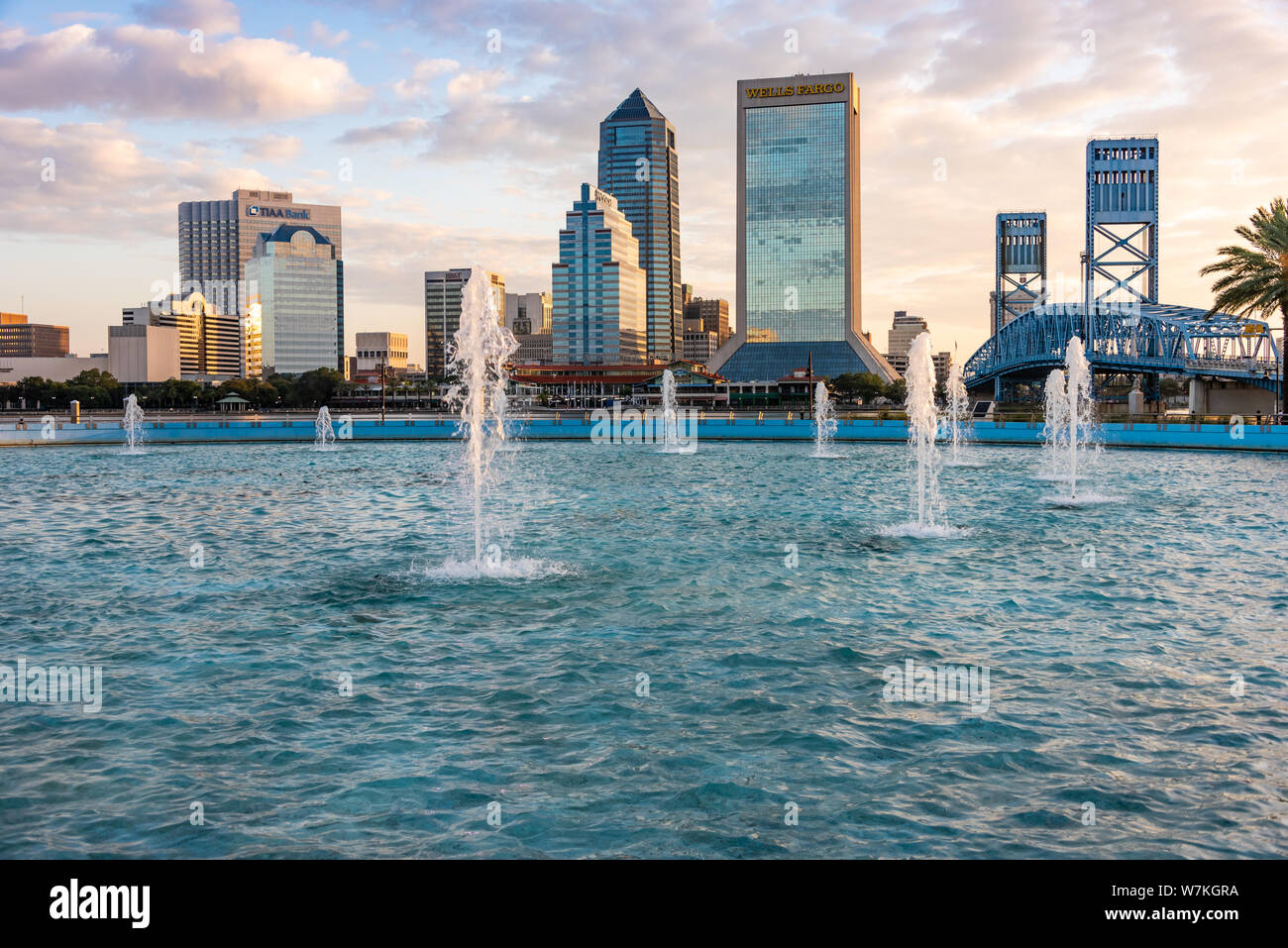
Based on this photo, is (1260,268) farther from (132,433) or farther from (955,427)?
(132,433)

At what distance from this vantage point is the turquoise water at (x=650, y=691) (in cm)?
777

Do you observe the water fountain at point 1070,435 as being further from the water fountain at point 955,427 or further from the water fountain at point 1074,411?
the water fountain at point 955,427

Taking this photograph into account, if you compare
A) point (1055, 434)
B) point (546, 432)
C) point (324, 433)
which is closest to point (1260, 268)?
point (1055, 434)

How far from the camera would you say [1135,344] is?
115750 millimetres

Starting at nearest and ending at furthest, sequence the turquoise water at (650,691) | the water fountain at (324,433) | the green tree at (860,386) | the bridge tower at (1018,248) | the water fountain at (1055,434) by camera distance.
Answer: the turquoise water at (650,691) < the water fountain at (1055,434) < the water fountain at (324,433) < the green tree at (860,386) < the bridge tower at (1018,248)

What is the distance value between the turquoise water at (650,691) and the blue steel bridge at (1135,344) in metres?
58.5

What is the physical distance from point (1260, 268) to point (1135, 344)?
66743 millimetres

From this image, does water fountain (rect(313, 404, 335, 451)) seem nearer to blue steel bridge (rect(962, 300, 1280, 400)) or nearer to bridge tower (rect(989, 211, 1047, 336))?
blue steel bridge (rect(962, 300, 1280, 400))

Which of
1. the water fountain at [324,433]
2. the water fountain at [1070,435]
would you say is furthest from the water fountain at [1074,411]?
the water fountain at [324,433]

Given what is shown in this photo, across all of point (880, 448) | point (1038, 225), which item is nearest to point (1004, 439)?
point (880, 448)

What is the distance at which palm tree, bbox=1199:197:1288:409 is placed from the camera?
52.8 metres
